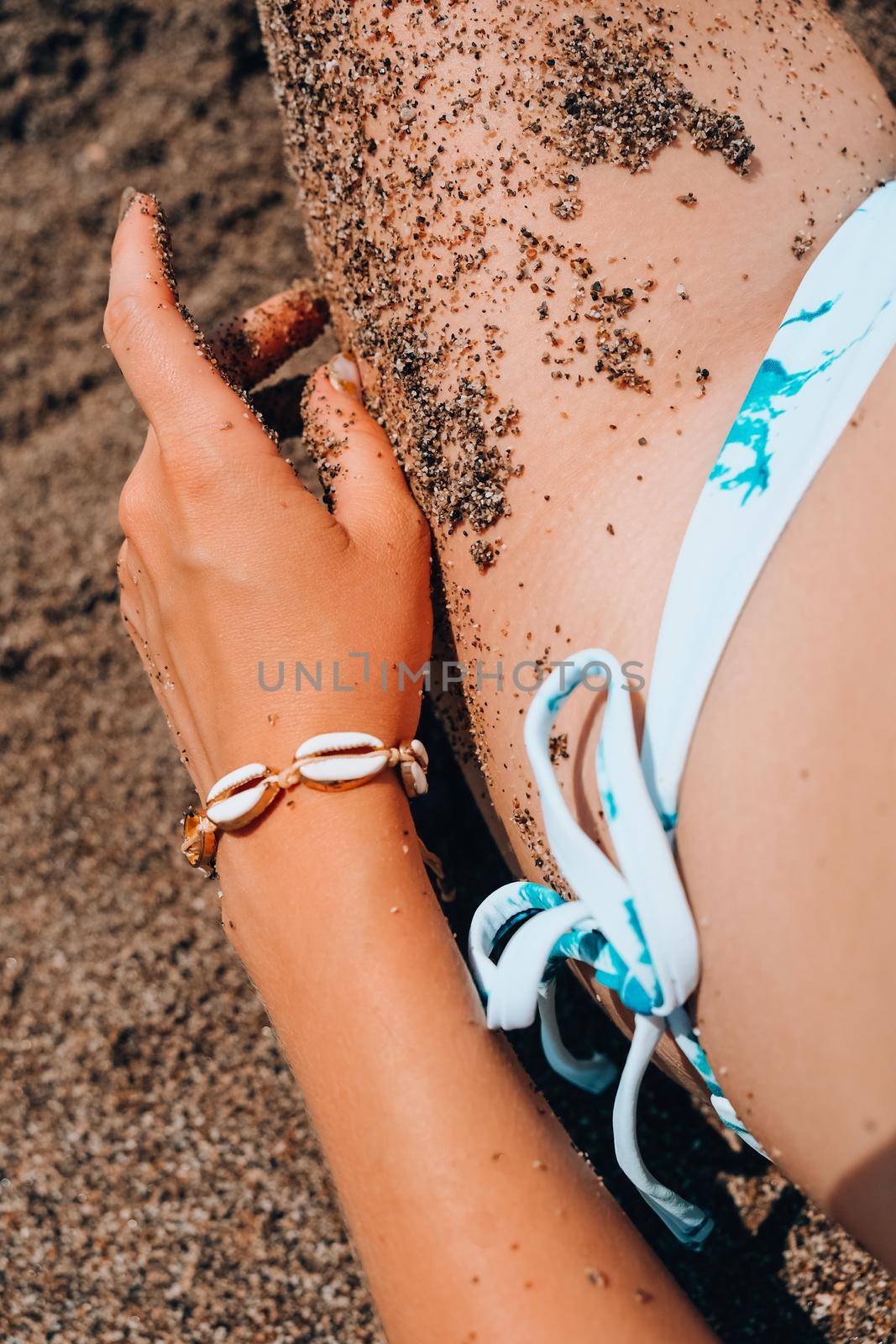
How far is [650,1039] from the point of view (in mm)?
705

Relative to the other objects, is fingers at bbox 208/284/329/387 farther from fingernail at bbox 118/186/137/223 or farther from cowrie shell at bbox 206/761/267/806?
cowrie shell at bbox 206/761/267/806

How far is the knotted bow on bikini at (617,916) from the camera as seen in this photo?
25.1 inches

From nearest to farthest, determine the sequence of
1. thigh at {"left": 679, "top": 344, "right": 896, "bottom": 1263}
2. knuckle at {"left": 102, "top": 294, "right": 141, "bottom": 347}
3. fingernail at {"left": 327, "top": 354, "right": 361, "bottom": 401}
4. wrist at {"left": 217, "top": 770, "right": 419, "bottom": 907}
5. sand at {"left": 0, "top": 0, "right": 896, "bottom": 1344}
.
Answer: thigh at {"left": 679, "top": 344, "right": 896, "bottom": 1263}
wrist at {"left": 217, "top": 770, "right": 419, "bottom": 907}
knuckle at {"left": 102, "top": 294, "right": 141, "bottom": 347}
fingernail at {"left": 327, "top": 354, "right": 361, "bottom": 401}
sand at {"left": 0, "top": 0, "right": 896, "bottom": 1344}

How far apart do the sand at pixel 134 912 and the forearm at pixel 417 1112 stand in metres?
0.49

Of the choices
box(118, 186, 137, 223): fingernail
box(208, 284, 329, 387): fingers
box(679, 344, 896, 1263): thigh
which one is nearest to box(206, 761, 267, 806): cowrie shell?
box(679, 344, 896, 1263): thigh

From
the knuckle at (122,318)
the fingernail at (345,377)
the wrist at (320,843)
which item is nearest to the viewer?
the wrist at (320,843)

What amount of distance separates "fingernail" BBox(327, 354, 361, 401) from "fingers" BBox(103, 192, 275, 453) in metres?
Answer: 0.16

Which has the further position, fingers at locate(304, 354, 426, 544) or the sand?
the sand

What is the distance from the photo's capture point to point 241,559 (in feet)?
2.64

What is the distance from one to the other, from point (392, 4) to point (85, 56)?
799mm

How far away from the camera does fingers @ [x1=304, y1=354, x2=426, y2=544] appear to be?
2.89 ft

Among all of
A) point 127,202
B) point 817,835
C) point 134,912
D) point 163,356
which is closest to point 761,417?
point 817,835

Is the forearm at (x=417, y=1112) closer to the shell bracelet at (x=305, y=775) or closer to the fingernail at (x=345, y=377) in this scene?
the shell bracelet at (x=305, y=775)

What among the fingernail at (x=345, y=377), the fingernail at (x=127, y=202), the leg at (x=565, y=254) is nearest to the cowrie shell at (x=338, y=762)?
the leg at (x=565, y=254)
